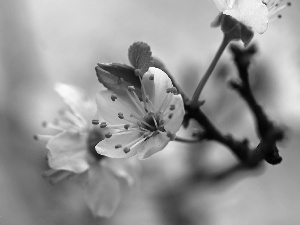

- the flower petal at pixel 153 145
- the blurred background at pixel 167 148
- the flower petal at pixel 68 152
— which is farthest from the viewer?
the blurred background at pixel 167 148

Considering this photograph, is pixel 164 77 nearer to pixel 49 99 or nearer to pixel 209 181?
pixel 209 181

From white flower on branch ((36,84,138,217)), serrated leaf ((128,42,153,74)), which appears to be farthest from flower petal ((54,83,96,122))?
serrated leaf ((128,42,153,74))

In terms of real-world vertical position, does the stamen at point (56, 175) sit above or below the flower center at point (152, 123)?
below

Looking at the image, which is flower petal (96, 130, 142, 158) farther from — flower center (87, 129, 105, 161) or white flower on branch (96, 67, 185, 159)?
flower center (87, 129, 105, 161)

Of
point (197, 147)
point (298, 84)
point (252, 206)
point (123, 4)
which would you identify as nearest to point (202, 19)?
point (123, 4)

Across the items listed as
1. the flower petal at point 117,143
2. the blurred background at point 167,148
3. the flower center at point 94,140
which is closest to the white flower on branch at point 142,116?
the flower petal at point 117,143

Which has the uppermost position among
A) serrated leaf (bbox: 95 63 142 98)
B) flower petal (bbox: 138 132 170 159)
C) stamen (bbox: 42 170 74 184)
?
serrated leaf (bbox: 95 63 142 98)

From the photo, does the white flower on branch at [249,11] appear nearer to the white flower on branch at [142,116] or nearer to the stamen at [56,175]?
the white flower on branch at [142,116]
